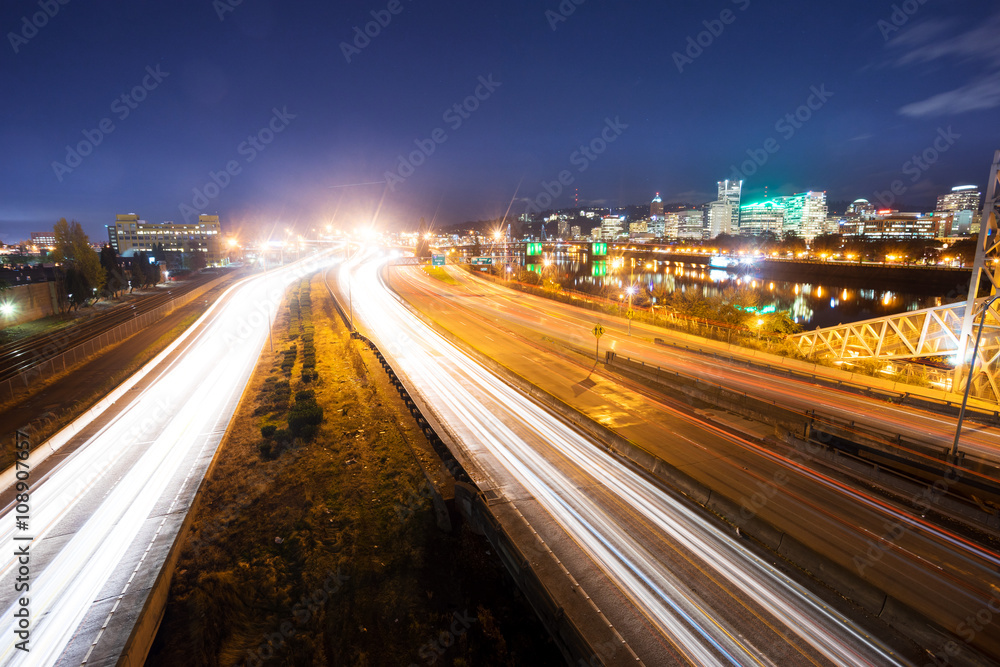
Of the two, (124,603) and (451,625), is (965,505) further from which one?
(124,603)

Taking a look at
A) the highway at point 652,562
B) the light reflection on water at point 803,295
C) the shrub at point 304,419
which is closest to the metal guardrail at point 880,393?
the highway at point 652,562

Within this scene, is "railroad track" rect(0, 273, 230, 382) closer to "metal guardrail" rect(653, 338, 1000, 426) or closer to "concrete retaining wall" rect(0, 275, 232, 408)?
"concrete retaining wall" rect(0, 275, 232, 408)

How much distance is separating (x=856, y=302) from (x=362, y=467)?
244 feet

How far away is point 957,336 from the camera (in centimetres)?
2083

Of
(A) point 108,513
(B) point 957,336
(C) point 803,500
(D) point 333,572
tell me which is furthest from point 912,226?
(A) point 108,513

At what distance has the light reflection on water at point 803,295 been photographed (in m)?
53.7

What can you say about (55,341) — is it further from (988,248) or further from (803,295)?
(803,295)

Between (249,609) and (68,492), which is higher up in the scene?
(68,492)

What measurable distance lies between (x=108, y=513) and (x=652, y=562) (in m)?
13.2

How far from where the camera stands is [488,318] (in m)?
37.1

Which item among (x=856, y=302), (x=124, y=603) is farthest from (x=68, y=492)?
(x=856, y=302)

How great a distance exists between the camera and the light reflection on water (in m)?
53.7

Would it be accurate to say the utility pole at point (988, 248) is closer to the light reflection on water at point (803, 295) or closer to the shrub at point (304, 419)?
the shrub at point (304, 419)

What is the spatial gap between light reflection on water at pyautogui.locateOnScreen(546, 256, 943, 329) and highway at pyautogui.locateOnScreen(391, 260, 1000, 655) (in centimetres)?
3557
